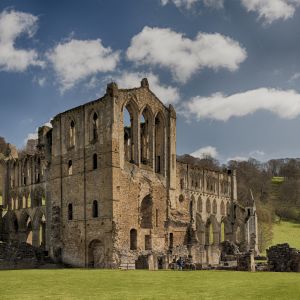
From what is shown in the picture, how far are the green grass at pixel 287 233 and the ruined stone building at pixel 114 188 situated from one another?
29454 mm

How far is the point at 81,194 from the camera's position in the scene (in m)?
39.8

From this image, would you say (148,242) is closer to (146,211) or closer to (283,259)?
(146,211)

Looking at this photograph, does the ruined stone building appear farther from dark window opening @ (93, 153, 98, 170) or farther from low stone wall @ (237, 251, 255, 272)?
low stone wall @ (237, 251, 255, 272)

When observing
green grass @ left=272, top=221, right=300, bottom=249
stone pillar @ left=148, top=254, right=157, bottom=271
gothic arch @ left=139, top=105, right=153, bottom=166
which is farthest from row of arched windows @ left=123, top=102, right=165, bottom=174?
green grass @ left=272, top=221, right=300, bottom=249

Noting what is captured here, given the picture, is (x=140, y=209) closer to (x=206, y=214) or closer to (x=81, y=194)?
(x=81, y=194)

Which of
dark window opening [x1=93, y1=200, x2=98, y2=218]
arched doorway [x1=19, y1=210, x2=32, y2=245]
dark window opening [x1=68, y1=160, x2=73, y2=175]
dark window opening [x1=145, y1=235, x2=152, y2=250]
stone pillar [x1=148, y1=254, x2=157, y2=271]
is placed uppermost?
dark window opening [x1=68, y1=160, x2=73, y2=175]

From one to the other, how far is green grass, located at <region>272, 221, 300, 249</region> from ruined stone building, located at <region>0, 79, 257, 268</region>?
29454mm

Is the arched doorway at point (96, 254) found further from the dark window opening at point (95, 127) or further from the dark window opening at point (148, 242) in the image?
the dark window opening at point (95, 127)

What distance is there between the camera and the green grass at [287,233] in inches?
2867

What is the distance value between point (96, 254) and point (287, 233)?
161 feet

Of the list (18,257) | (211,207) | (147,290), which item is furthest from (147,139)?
(147,290)

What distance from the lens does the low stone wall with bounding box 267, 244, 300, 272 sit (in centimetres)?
3278

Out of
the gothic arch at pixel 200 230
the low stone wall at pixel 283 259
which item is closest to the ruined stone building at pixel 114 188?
the low stone wall at pixel 283 259

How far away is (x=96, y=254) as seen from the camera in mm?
38500
